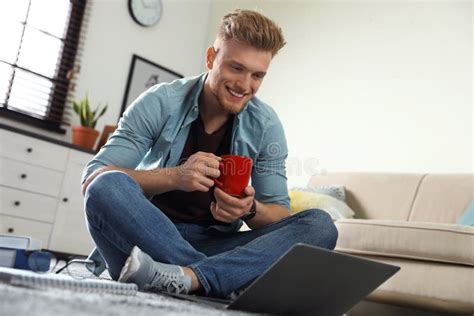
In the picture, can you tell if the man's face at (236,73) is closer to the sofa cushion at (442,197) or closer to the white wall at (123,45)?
the sofa cushion at (442,197)

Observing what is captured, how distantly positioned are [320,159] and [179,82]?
7.29 feet

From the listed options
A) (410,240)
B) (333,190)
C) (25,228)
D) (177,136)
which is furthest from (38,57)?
(410,240)

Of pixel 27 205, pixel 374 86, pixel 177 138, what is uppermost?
pixel 374 86

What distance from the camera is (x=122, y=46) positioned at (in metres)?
4.49

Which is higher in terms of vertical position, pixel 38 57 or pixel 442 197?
pixel 38 57

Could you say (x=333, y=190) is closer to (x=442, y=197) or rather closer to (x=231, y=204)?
(x=442, y=197)

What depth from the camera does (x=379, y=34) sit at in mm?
3785

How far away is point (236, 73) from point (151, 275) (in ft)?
2.28

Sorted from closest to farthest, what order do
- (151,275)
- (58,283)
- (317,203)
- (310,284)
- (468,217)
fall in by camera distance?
1. (58,283)
2. (310,284)
3. (151,275)
4. (468,217)
5. (317,203)

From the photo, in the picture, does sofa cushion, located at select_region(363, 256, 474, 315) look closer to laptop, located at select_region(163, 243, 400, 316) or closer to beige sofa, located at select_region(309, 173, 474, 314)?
beige sofa, located at select_region(309, 173, 474, 314)

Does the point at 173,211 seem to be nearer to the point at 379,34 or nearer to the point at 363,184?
the point at 363,184

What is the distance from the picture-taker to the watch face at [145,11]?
4.51m

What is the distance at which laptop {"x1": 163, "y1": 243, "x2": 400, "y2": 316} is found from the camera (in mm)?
1139

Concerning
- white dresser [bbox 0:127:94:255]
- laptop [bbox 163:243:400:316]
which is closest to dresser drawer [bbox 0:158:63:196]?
white dresser [bbox 0:127:94:255]
